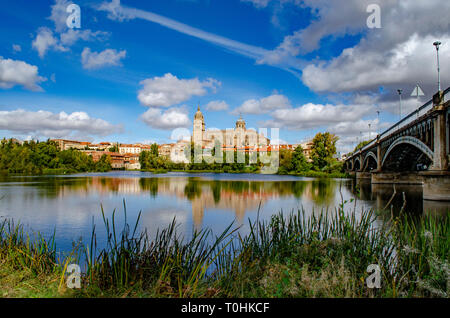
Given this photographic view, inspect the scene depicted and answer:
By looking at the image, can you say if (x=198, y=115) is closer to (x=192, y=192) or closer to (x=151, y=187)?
(x=151, y=187)

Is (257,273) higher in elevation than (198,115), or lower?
lower

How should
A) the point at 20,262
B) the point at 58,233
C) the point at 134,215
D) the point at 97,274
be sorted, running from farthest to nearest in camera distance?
the point at 134,215 → the point at 58,233 → the point at 20,262 → the point at 97,274

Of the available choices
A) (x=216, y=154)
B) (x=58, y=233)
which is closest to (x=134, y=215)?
(x=58, y=233)

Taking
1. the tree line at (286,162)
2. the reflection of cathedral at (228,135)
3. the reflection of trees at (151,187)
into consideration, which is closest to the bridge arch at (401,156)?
the tree line at (286,162)

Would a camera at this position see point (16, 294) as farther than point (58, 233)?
No

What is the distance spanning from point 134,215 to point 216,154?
81.7m

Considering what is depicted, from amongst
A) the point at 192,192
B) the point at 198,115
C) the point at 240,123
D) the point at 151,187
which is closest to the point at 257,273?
the point at 192,192

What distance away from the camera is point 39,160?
261 ft

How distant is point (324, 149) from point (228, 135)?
11202 centimetres

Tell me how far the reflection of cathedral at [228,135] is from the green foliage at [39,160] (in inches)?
3178

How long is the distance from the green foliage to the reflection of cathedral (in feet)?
265

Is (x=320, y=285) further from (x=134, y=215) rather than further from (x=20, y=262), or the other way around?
(x=134, y=215)
